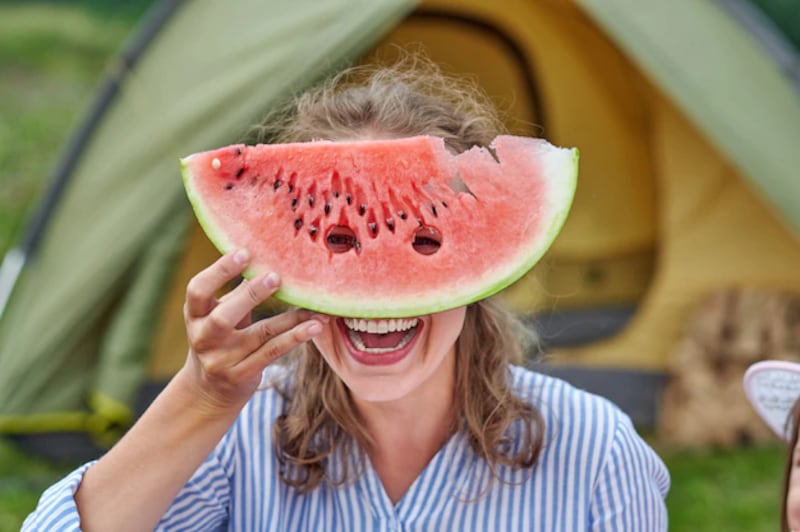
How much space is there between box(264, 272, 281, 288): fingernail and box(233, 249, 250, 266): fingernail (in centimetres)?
4

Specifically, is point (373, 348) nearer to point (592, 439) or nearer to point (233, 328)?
point (233, 328)

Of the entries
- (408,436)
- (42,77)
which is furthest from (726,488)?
(42,77)

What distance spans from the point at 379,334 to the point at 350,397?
19cm

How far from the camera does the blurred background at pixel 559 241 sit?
10.3 feet

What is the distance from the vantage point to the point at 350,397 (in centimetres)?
158

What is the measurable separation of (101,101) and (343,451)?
236 cm

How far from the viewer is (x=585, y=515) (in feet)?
5.02

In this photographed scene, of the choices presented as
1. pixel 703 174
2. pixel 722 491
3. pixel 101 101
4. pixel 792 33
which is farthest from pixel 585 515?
pixel 792 33

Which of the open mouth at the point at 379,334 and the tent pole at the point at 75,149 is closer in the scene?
the open mouth at the point at 379,334

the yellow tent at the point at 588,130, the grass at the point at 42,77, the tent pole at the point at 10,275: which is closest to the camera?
the tent pole at the point at 10,275

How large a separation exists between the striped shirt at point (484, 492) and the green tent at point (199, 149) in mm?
1457

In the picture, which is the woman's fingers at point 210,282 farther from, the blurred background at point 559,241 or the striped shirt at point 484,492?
the blurred background at point 559,241

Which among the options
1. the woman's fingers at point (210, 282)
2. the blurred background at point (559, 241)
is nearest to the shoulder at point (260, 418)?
the woman's fingers at point (210, 282)

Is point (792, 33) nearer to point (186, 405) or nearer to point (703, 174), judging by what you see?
point (703, 174)
